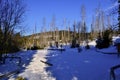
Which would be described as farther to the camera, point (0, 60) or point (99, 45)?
point (99, 45)

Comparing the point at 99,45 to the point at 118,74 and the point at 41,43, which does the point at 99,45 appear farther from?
the point at 41,43

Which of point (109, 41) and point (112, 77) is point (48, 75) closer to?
point (112, 77)

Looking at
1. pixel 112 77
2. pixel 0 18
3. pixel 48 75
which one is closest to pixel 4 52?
pixel 0 18

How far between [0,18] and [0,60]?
5.10m

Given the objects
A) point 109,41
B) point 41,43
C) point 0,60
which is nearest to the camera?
point 0,60

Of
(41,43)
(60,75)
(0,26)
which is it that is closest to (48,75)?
(60,75)

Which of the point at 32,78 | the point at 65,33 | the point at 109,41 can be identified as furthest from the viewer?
the point at 65,33

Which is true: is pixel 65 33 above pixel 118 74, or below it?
above

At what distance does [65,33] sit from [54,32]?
7.67m

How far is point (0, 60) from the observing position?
113 feet

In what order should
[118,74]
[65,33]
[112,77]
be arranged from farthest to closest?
[65,33], [118,74], [112,77]

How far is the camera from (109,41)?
6022 centimetres

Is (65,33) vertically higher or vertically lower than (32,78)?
higher

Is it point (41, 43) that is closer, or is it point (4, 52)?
point (4, 52)
